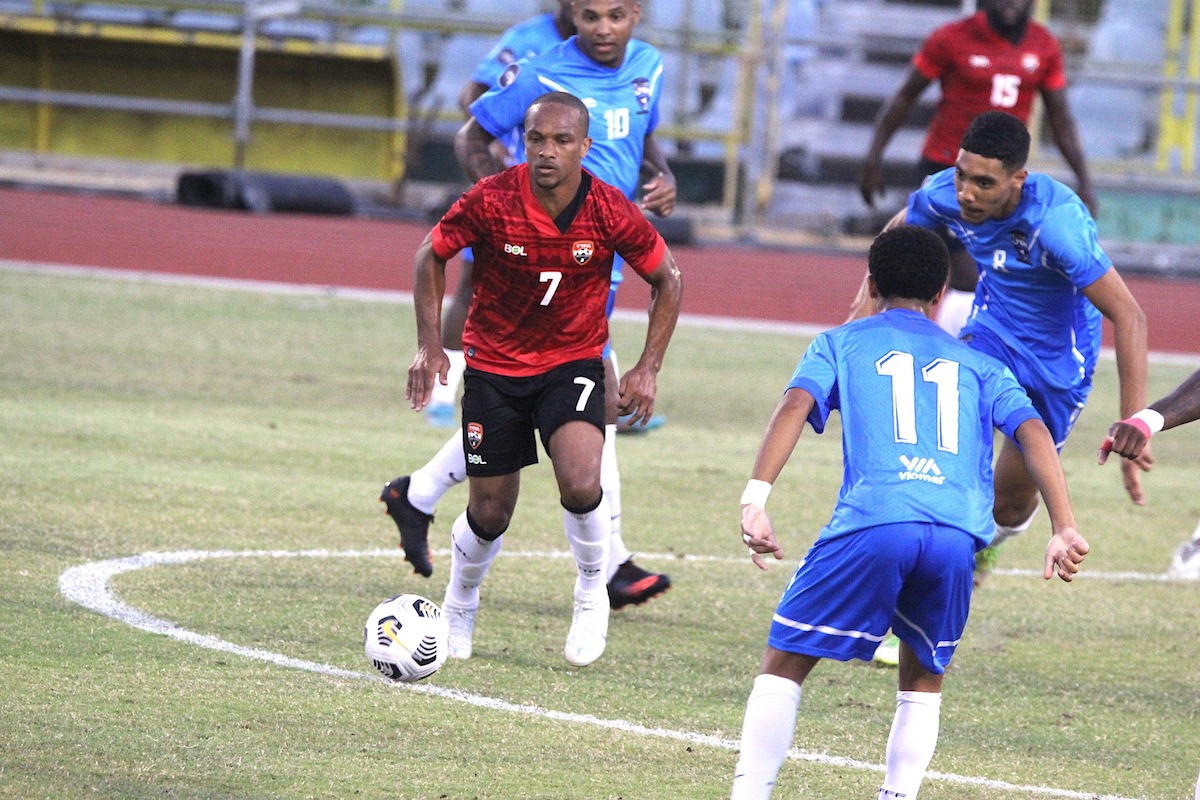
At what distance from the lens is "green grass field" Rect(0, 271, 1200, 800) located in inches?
180

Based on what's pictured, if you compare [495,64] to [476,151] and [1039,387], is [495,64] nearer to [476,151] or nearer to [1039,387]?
[476,151]

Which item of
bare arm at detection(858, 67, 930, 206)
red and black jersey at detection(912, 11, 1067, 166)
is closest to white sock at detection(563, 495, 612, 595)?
bare arm at detection(858, 67, 930, 206)

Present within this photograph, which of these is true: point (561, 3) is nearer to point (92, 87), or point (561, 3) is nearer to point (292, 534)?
point (292, 534)

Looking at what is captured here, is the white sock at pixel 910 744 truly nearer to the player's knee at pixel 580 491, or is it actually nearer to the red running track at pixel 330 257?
the player's knee at pixel 580 491

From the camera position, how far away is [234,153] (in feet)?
82.4

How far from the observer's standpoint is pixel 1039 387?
249 inches

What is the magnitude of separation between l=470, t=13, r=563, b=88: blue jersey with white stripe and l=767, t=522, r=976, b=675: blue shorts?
15.5 feet

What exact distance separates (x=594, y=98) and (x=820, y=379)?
10.4 ft

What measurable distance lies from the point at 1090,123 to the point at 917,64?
1421 centimetres

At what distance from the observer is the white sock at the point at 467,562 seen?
19.1ft

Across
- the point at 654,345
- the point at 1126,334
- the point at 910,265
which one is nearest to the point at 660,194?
the point at 654,345

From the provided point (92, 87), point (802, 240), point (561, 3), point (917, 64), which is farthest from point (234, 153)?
point (561, 3)

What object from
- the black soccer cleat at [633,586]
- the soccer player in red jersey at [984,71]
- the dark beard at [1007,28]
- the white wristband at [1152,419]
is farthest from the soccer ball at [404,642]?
the dark beard at [1007,28]

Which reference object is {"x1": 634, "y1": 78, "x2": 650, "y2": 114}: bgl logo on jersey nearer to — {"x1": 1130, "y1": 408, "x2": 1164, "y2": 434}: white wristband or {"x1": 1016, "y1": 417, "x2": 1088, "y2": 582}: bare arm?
{"x1": 1130, "y1": 408, "x2": 1164, "y2": 434}: white wristband
